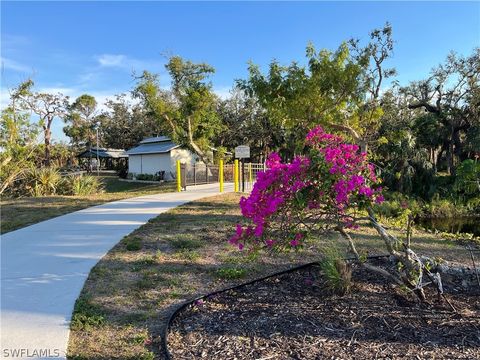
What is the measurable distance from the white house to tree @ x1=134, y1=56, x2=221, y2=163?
6444mm

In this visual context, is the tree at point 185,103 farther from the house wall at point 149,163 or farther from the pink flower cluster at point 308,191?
the pink flower cluster at point 308,191

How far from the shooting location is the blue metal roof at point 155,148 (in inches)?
1238

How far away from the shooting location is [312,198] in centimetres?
373

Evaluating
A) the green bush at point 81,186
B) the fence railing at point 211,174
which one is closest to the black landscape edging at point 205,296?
the fence railing at point 211,174

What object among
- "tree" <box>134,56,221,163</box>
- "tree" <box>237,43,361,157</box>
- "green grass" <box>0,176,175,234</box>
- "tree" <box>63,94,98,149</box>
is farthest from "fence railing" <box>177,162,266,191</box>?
"tree" <box>63,94,98,149</box>

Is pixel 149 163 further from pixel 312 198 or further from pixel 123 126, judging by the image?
→ pixel 312 198

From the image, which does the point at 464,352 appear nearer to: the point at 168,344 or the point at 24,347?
the point at 168,344

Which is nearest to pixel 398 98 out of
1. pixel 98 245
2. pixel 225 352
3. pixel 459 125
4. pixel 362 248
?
pixel 459 125

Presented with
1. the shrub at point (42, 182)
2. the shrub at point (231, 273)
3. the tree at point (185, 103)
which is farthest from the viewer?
the tree at point (185, 103)

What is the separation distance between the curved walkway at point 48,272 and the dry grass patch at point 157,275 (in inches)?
7.0

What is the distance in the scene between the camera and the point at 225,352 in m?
3.14

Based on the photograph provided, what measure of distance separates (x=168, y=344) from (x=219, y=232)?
14.2 ft

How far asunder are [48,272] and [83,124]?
173 feet

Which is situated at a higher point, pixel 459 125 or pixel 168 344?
pixel 459 125
